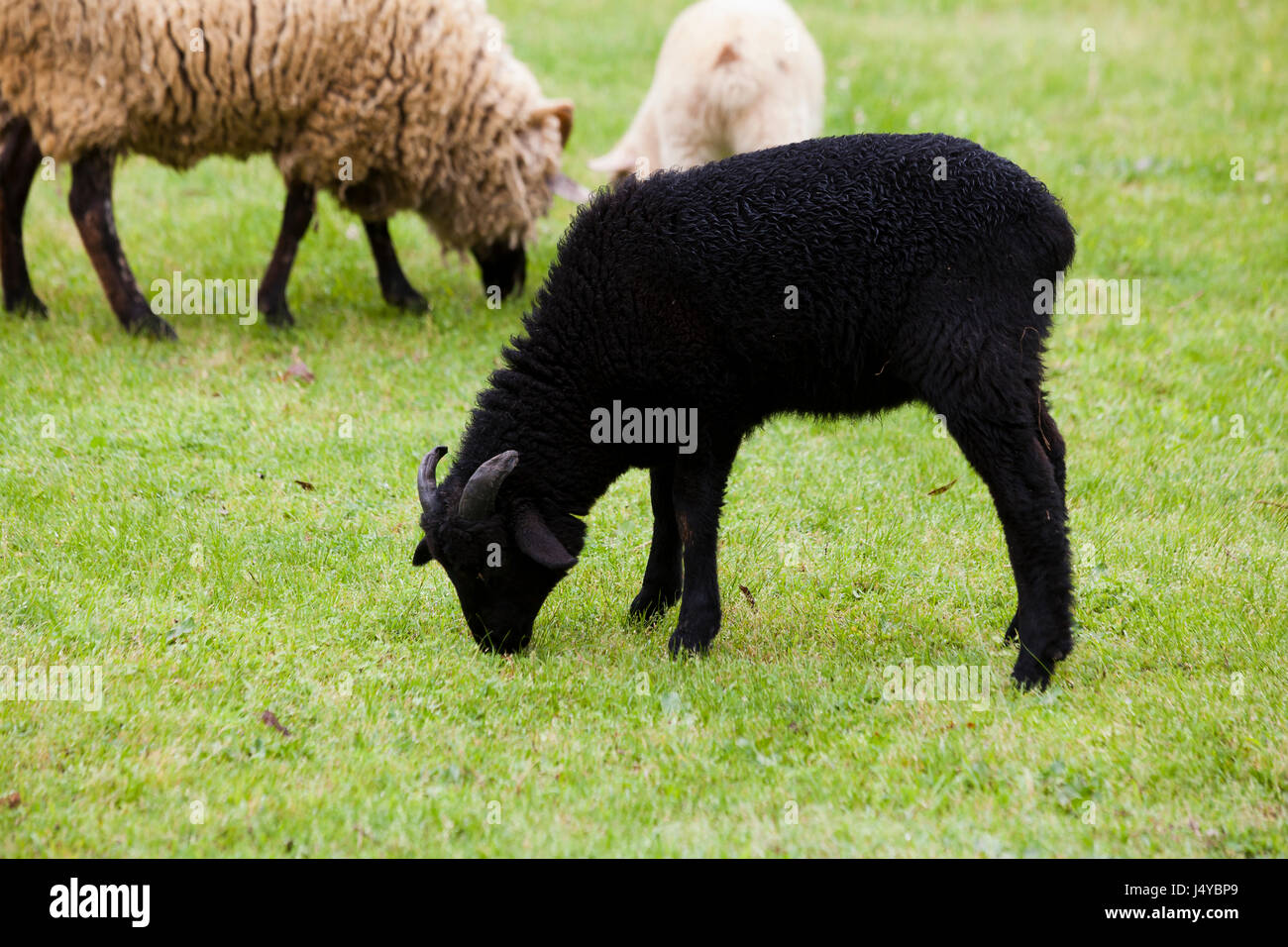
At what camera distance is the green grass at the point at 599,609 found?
13.0 feet

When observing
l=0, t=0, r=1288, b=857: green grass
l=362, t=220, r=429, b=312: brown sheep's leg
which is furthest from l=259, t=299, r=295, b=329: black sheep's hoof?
l=362, t=220, r=429, b=312: brown sheep's leg

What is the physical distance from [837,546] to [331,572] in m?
2.52

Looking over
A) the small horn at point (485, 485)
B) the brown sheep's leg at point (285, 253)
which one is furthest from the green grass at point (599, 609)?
the small horn at point (485, 485)

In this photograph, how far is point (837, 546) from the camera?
625 cm

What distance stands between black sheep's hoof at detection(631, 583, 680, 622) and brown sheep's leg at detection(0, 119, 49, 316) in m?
5.79

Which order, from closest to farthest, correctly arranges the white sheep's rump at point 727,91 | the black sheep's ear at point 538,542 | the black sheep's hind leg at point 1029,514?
the black sheep's hind leg at point 1029,514 < the black sheep's ear at point 538,542 < the white sheep's rump at point 727,91

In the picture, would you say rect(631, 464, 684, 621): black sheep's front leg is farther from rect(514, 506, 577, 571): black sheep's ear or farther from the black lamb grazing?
rect(514, 506, 577, 571): black sheep's ear

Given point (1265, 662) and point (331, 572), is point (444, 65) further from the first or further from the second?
point (1265, 662)

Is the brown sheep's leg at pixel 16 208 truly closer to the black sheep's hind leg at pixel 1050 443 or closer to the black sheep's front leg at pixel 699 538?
the black sheep's front leg at pixel 699 538

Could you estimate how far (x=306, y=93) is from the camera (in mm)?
8219

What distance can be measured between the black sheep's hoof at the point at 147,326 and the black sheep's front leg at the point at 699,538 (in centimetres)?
507

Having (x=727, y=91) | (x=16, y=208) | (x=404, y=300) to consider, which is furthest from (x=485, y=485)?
(x=16, y=208)

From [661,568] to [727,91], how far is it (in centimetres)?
483

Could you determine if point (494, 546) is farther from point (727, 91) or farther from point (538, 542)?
point (727, 91)
